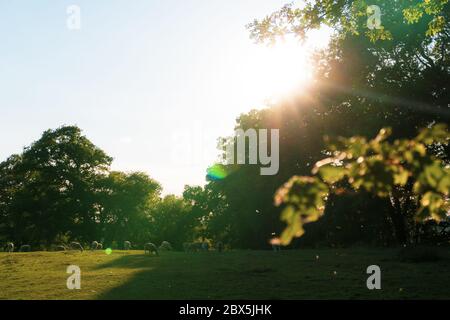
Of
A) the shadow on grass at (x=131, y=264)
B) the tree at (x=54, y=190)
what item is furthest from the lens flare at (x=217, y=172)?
the shadow on grass at (x=131, y=264)

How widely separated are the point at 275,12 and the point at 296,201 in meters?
14.8

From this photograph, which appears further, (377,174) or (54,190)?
(54,190)

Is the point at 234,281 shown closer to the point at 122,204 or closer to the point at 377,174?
the point at 377,174
